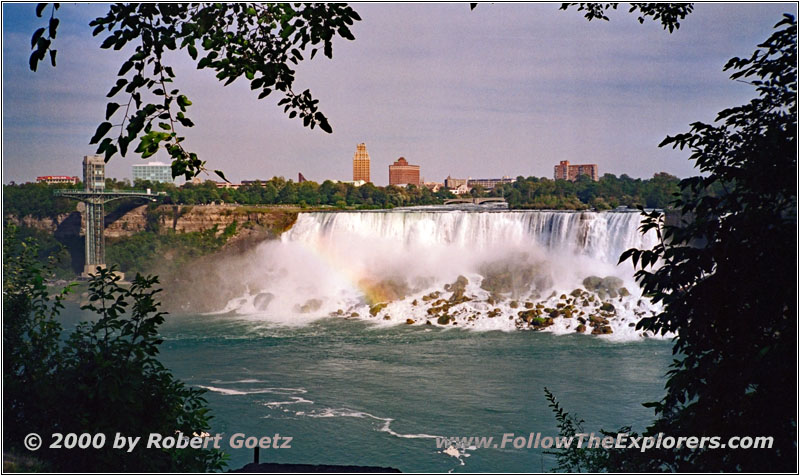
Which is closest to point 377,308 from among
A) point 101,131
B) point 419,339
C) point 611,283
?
point 419,339

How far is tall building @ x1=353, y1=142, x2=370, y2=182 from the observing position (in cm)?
2133

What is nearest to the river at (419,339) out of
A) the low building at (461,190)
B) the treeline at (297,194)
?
the treeline at (297,194)

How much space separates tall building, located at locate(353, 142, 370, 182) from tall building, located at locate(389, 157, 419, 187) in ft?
3.86

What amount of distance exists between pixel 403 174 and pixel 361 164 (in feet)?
8.85

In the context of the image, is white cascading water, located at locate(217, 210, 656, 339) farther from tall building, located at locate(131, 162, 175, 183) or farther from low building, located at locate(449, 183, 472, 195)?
low building, located at locate(449, 183, 472, 195)

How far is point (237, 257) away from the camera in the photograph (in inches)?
782

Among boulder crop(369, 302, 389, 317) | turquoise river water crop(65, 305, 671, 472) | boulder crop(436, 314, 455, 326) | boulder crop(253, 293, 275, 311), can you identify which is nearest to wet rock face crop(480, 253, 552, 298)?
boulder crop(436, 314, 455, 326)

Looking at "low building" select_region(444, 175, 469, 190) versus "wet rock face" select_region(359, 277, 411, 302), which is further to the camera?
"low building" select_region(444, 175, 469, 190)

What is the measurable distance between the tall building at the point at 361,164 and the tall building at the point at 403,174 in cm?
118

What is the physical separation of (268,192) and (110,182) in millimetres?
5389

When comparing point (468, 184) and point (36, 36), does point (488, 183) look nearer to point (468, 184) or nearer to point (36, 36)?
point (468, 184)

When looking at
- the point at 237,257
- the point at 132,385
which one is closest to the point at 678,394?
the point at 132,385

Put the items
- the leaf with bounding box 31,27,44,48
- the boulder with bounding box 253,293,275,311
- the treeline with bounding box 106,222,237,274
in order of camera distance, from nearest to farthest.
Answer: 1. the leaf with bounding box 31,27,44,48
2. the boulder with bounding box 253,293,275,311
3. the treeline with bounding box 106,222,237,274

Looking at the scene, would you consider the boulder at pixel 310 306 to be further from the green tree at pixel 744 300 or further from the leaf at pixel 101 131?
the leaf at pixel 101 131
